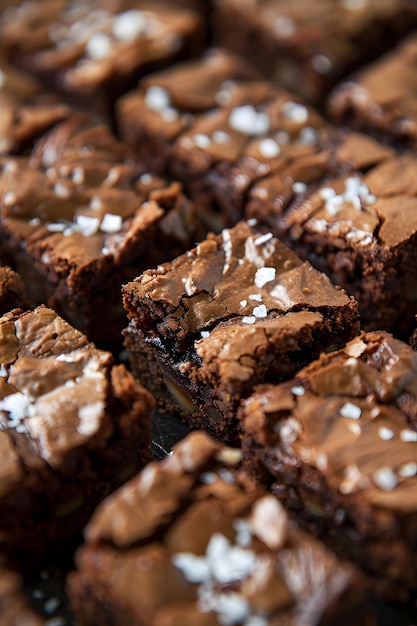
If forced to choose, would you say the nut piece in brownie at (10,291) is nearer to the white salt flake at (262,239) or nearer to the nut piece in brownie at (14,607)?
the white salt flake at (262,239)

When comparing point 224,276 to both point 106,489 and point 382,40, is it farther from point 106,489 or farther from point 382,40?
point 382,40

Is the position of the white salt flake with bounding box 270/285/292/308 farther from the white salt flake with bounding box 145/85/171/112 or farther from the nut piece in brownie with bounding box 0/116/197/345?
the white salt flake with bounding box 145/85/171/112

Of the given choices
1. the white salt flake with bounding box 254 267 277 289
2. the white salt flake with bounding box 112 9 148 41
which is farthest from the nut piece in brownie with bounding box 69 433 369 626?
the white salt flake with bounding box 112 9 148 41

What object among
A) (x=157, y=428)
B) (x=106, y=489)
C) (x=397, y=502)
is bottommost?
(x=157, y=428)

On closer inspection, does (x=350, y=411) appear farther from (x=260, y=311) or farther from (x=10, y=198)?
(x=10, y=198)

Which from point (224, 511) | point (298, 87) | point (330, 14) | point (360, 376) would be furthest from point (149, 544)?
point (330, 14)

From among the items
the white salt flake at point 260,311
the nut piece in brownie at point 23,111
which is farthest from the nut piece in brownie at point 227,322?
the nut piece in brownie at point 23,111

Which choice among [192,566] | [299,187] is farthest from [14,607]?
[299,187]
